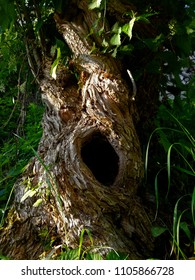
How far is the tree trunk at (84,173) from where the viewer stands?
248 centimetres

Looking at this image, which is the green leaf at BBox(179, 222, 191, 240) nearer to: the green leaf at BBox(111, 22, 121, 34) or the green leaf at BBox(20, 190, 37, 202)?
the green leaf at BBox(20, 190, 37, 202)

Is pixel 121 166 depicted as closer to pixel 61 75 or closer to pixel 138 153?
pixel 138 153

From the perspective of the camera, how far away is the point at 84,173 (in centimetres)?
251

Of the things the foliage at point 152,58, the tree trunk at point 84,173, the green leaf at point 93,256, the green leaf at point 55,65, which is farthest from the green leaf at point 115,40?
the green leaf at point 93,256

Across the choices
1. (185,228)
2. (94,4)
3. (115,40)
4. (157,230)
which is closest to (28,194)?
(157,230)

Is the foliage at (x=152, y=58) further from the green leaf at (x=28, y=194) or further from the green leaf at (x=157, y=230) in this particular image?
the green leaf at (x=28, y=194)

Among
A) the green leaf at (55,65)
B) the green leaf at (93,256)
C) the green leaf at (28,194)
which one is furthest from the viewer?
the green leaf at (55,65)

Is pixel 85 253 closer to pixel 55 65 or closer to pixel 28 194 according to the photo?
pixel 28 194

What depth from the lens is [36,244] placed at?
259 centimetres

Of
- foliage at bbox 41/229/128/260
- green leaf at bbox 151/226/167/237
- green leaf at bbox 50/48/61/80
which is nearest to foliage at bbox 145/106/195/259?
green leaf at bbox 151/226/167/237

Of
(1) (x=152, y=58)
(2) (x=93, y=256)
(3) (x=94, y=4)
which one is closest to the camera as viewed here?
(2) (x=93, y=256)
